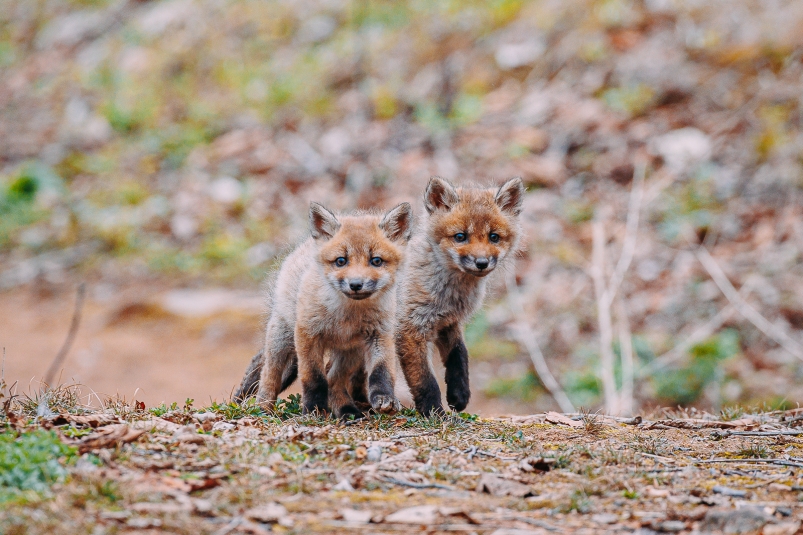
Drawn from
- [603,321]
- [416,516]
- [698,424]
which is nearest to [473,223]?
[698,424]

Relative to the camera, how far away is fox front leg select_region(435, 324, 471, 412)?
20.4 feet

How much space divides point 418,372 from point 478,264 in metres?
0.96

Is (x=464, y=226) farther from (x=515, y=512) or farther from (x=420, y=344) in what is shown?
(x=515, y=512)

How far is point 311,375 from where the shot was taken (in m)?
5.54

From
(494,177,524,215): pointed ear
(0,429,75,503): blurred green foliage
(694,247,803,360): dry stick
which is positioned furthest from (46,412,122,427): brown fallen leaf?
(694,247,803,360): dry stick

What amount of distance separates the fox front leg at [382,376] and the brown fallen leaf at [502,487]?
1514mm

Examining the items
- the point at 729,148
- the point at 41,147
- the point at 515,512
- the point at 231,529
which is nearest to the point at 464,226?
the point at 515,512

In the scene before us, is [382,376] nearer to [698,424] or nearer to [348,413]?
[348,413]

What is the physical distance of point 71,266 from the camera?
47.8ft

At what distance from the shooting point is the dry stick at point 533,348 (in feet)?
31.5

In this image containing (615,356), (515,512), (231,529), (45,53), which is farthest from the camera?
(45,53)

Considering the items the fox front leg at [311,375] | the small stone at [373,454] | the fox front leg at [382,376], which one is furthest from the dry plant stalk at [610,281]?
the small stone at [373,454]

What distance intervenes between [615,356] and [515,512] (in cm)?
728

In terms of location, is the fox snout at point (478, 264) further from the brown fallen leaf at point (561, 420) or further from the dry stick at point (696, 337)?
the dry stick at point (696, 337)
